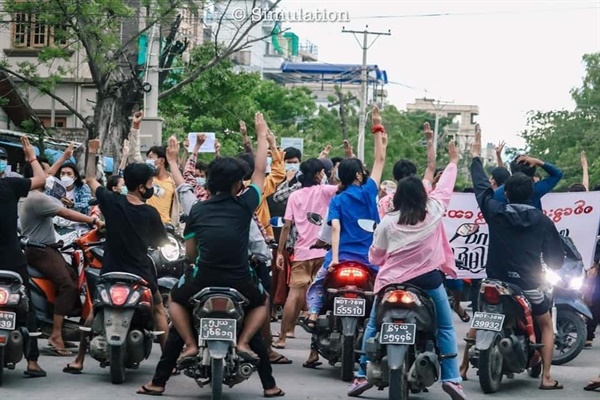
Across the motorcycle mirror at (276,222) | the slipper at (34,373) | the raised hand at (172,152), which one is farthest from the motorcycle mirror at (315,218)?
the slipper at (34,373)

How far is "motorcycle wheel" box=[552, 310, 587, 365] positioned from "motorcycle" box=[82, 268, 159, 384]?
4215 millimetres

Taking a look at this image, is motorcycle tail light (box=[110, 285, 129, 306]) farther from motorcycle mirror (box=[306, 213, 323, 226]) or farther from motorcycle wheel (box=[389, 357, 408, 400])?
motorcycle wheel (box=[389, 357, 408, 400])

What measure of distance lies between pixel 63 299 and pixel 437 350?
11.4 ft

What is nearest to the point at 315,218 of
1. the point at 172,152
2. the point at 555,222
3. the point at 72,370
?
the point at 172,152

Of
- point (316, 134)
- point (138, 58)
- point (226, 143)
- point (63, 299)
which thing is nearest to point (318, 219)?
point (63, 299)

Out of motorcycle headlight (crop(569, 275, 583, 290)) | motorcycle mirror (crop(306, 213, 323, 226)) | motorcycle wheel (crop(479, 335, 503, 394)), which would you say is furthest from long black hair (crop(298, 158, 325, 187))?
motorcycle wheel (crop(479, 335, 503, 394))

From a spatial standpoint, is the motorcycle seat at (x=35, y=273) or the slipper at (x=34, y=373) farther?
the motorcycle seat at (x=35, y=273)

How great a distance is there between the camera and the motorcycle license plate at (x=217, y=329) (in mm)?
8445

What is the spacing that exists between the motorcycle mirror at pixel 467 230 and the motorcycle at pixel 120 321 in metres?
3.89

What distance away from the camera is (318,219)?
35.2ft

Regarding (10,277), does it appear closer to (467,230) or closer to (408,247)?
(408,247)

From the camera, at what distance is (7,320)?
29.6 ft

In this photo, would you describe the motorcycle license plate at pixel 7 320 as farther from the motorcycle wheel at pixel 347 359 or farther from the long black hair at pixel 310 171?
the long black hair at pixel 310 171

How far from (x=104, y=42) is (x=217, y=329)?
1462 centimetres
